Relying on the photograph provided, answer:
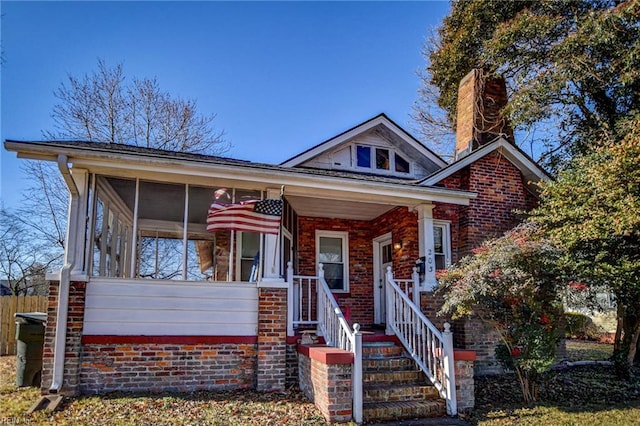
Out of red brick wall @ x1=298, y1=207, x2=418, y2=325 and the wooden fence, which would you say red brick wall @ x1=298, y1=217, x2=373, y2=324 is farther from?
the wooden fence

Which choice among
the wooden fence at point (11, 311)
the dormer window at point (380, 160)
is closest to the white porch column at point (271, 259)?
the dormer window at point (380, 160)

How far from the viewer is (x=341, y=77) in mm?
12531

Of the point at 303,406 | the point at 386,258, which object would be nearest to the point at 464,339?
the point at 386,258

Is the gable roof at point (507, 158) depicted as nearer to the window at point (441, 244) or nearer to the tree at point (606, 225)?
the window at point (441, 244)

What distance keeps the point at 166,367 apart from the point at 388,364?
347 cm

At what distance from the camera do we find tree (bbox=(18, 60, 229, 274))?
18359 mm

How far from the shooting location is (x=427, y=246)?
856cm

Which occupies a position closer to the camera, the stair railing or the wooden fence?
the stair railing

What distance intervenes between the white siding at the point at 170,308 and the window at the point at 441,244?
445 centimetres

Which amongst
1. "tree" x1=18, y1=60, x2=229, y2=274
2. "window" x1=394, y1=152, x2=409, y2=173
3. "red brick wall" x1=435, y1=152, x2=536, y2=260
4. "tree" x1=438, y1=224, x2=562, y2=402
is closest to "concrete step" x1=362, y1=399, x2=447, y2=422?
"tree" x1=438, y1=224, x2=562, y2=402

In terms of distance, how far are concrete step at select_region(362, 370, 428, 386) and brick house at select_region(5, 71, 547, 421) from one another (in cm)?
23

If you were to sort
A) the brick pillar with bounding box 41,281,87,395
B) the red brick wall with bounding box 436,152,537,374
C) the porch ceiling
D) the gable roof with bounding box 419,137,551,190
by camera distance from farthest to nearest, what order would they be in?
the gable roof with bounding box 419,137,551,190
the porch ceiling
the red brick wall with bounding box 436,152,537,374
the brick pillar with bounding box 41,281,87,395

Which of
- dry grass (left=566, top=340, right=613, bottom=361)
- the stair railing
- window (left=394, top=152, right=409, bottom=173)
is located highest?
window (left=394, top=152, right=409, bottom=173)

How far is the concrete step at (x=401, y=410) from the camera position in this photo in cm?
573
